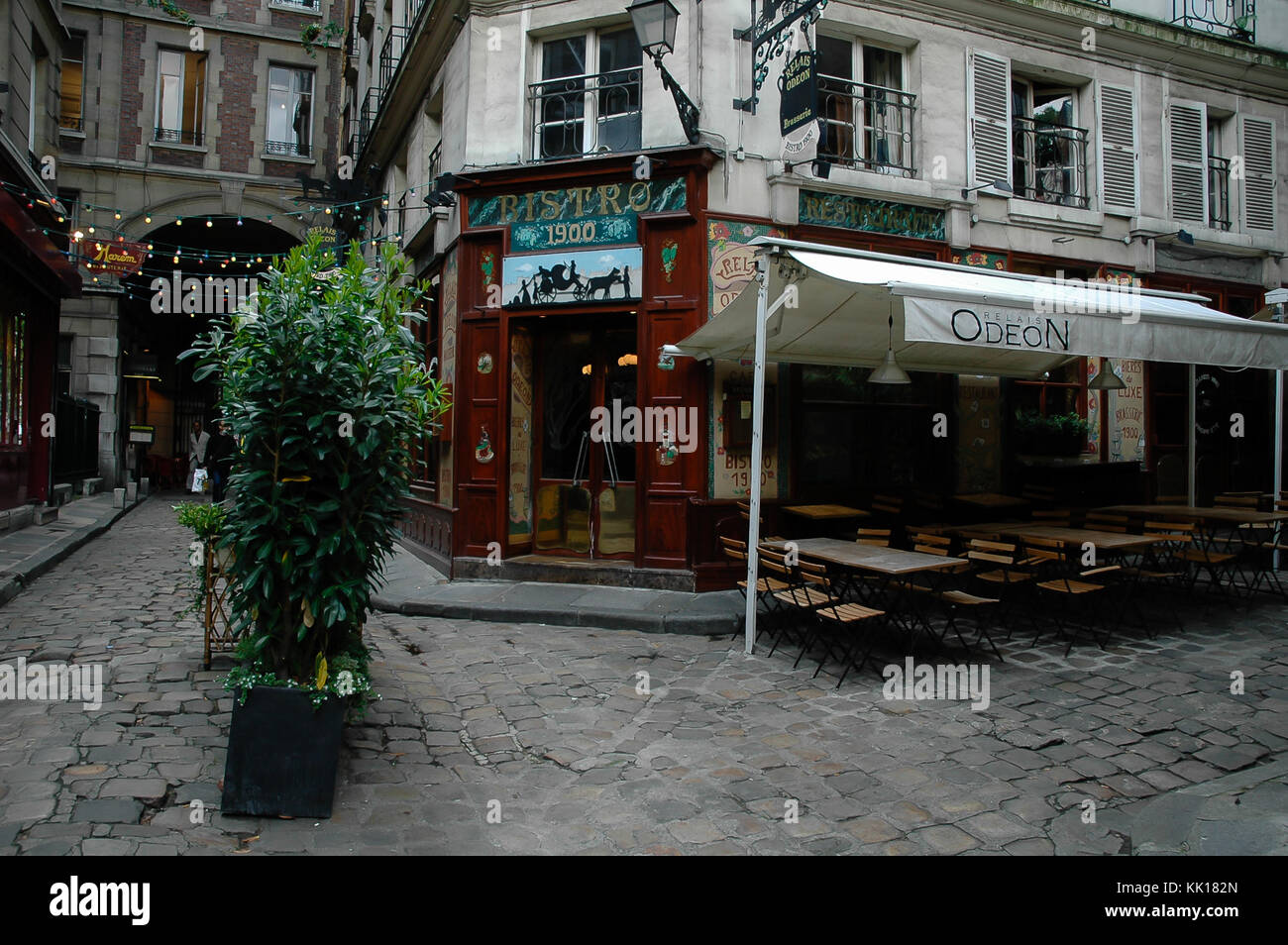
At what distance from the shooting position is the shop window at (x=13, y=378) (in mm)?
12172

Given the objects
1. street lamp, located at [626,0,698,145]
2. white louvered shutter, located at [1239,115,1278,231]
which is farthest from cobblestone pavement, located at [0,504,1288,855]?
white louvered shutter, located at [1239,115,1278,231]

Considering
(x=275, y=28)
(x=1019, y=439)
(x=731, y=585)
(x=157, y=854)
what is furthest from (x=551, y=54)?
(x=275, y=28)

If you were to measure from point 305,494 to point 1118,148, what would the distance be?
12.2 m

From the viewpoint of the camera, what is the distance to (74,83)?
19969 mm

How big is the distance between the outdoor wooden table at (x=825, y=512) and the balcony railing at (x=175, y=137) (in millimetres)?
20597

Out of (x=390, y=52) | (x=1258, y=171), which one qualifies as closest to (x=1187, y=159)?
(x=1258, y=171)

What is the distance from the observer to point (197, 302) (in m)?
23.0

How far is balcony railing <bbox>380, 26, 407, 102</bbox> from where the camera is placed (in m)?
14.9

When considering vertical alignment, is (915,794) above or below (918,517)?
below

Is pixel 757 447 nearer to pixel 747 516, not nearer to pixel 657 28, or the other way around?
pixel 747 516

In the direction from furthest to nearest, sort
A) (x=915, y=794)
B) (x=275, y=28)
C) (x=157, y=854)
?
(x=275, y=28)
(x=915, y=794)
(x=157, y=854)

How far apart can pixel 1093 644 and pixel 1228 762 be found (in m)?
2.42

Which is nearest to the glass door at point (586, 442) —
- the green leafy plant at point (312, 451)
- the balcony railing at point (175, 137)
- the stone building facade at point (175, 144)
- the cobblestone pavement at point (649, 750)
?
the cobblestone pavement at point (649, 750)
